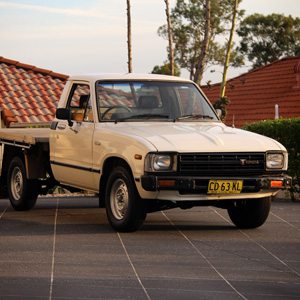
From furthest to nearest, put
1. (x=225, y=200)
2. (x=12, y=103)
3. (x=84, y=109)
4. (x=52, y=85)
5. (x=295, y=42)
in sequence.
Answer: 1. (x=295, y=42)
2. (x=52, y=85)
3. (x=12, y=103)
4. (x=84, y=109)
5. (x=225, y=200)

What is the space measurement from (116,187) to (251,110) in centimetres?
2399

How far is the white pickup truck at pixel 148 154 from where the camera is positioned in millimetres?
9508

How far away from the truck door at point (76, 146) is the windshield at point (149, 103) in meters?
0.28

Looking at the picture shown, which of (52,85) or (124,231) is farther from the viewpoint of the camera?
(52,85)

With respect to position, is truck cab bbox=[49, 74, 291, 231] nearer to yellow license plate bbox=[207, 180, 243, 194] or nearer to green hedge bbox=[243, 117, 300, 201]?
yellow license plate bbox=[207, 180, 243, 194]

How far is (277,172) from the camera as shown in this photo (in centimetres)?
1001

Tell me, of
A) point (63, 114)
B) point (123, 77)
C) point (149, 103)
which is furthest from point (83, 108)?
point (149, 103)

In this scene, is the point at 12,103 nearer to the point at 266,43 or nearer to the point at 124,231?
the point at 124,231

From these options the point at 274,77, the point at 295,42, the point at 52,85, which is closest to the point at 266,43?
the point at 295,42

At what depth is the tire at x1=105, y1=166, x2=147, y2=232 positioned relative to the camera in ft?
31.8

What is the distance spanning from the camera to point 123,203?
995 centimetres

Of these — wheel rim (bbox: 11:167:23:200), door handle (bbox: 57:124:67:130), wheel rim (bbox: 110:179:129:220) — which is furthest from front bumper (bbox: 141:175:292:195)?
wheel rim (bbox: 11:167:23:200)

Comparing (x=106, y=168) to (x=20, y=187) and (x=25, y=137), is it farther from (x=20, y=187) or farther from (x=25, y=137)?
(x=20, y=187)

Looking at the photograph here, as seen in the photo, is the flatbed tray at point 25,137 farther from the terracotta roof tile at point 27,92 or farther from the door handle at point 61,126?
the terracotta roof tile at point 27,92
